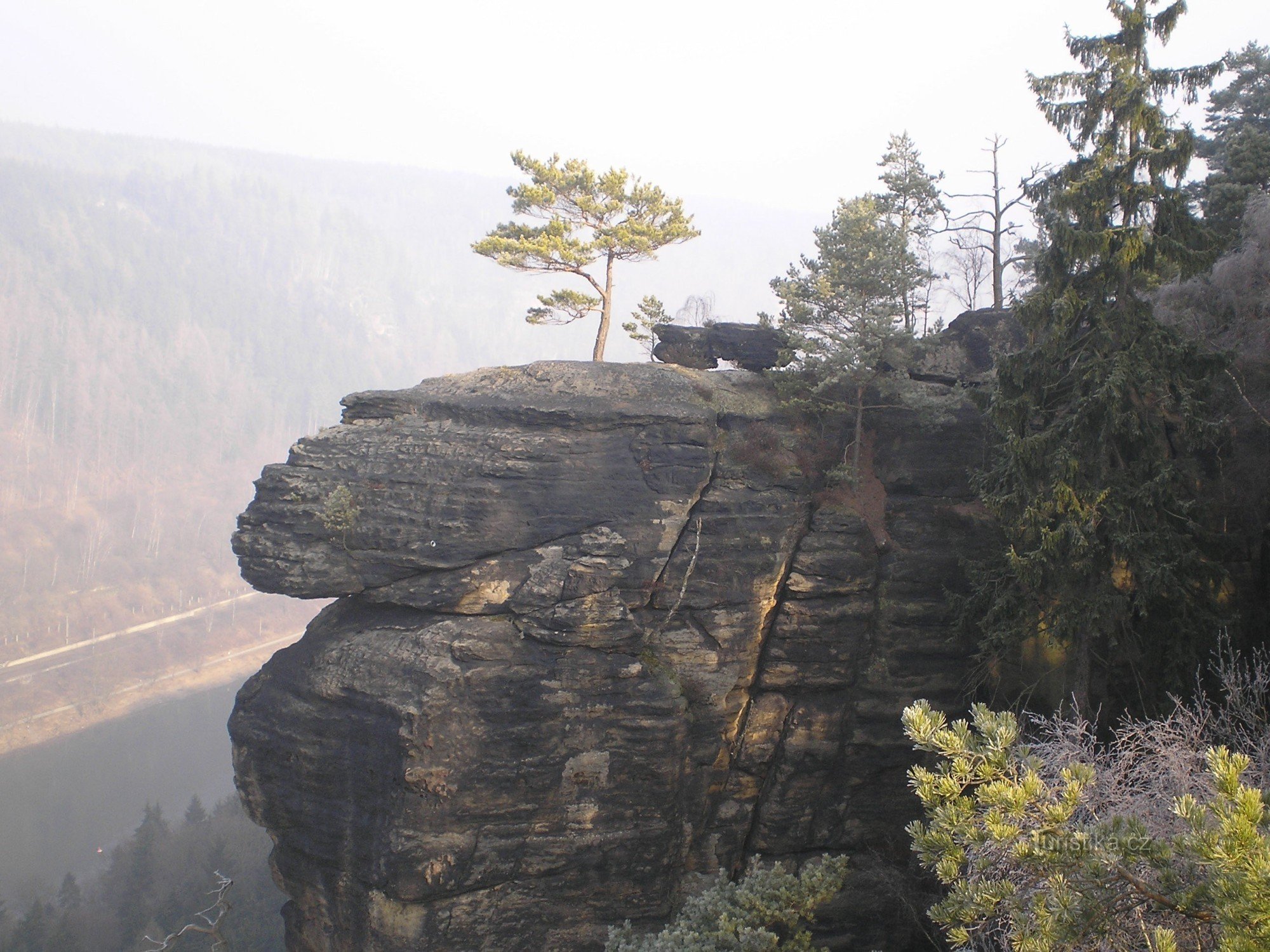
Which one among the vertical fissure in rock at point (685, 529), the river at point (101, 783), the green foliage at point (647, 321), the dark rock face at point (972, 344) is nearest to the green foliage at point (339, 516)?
the vertical fissure in rock at point (685, 529)

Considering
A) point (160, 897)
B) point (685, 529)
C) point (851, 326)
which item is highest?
point (851, 326)

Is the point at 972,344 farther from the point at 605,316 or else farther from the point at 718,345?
the point at 605,316

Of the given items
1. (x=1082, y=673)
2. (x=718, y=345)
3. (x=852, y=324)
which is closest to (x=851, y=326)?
(x=852, y=324)

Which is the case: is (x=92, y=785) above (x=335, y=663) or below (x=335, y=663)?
below

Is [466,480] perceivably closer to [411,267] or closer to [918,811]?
[918,811]

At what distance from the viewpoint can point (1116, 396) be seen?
43.8ft

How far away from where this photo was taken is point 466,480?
17891mm

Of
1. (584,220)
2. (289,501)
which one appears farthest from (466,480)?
(584,220)

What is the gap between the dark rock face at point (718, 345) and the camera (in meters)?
22.2

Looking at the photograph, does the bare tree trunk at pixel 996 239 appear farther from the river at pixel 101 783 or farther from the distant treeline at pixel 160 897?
the river at pixel 101 783

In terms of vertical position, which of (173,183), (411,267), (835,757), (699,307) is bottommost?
(835,757)

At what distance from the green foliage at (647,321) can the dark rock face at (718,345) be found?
42cm

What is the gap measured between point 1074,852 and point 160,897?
44.5m

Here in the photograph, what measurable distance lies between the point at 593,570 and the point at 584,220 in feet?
41.0
